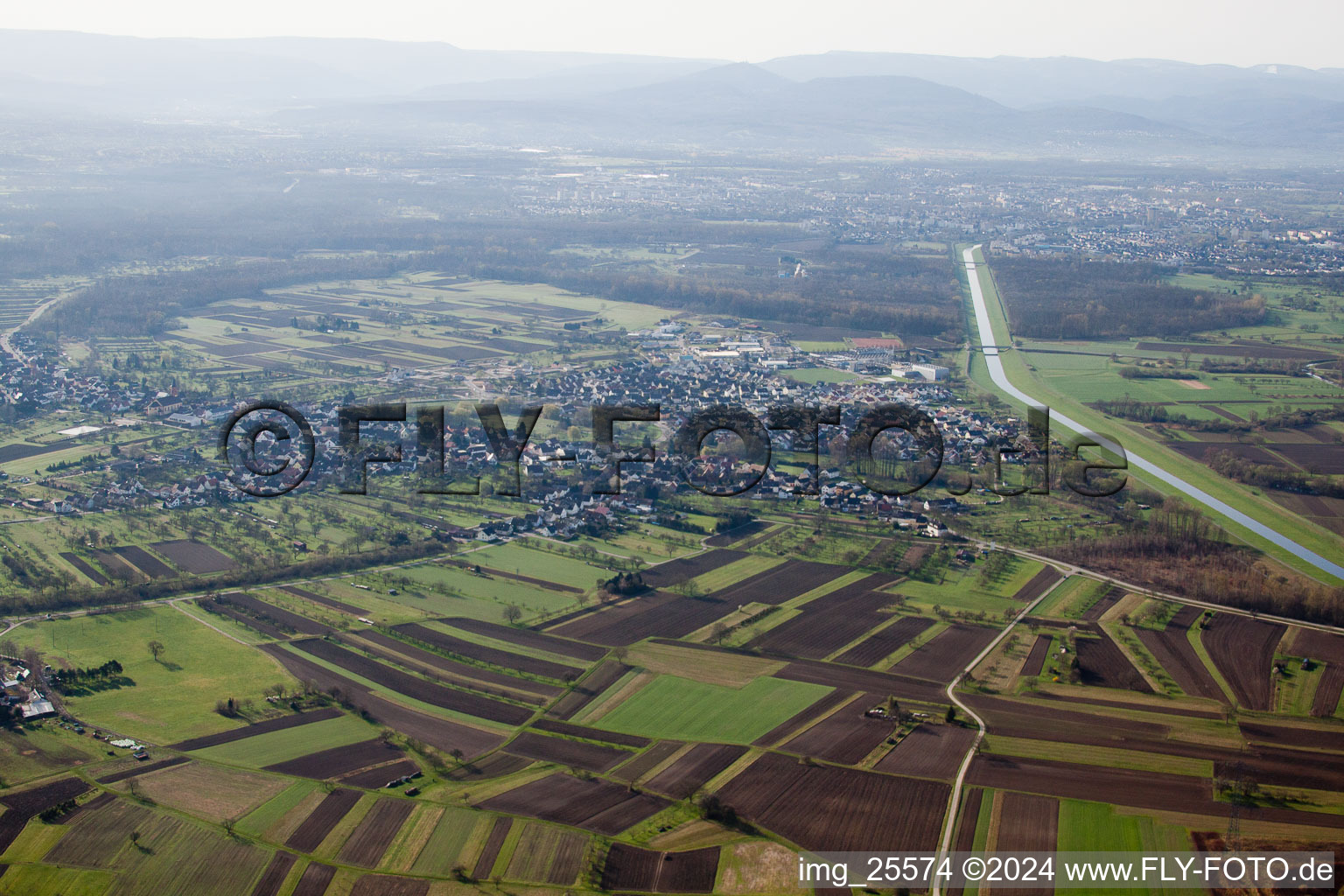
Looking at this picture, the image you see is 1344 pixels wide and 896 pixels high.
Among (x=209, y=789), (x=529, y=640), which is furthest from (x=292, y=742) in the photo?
(x=529, y=640)

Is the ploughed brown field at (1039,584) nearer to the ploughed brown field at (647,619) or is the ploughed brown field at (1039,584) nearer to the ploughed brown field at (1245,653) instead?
the ploughed brown field at (1245,653)

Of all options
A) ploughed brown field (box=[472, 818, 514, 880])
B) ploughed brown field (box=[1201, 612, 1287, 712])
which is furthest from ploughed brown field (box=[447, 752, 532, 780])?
ploughed brown field (box=[1201, 612, 1287, 712])

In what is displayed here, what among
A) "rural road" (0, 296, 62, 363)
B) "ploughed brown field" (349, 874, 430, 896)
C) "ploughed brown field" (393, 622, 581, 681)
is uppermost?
"rural road" (0, 296, 62, 363)

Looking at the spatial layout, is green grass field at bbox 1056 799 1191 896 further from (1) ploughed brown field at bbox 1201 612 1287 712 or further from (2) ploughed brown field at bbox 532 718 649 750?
(2) ploughed brown field at bbox 532 718 649 750

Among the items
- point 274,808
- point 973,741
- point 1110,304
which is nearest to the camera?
point 274,808

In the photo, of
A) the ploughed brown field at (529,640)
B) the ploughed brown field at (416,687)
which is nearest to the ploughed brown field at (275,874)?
the ploughed brown field at (416,687)

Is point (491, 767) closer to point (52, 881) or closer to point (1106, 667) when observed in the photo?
point (52, 881)
